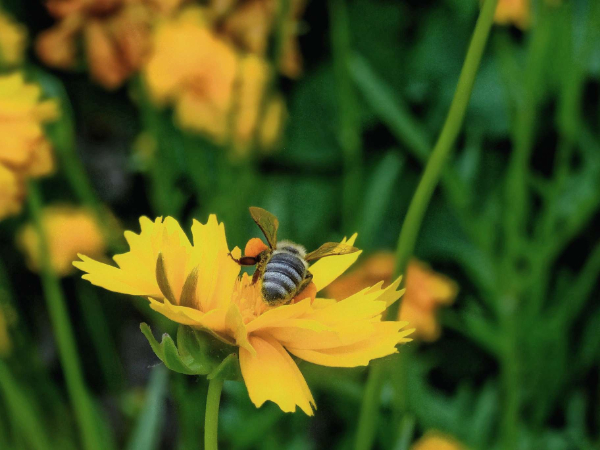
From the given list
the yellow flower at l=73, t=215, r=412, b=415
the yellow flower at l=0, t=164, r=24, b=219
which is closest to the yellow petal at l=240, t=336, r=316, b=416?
the yellow flower at l=73, t=215, r=412, b=415

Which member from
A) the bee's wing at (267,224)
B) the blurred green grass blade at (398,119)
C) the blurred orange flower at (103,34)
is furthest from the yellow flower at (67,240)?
the bee's wing at (267,224)

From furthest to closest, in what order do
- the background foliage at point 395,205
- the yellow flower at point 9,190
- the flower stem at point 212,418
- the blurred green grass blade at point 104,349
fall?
the blurred green grass blade at point 104,349 → the background foliage at point 395,205 → the yellow flower at point 9,190 → the flower stem at point 212,418

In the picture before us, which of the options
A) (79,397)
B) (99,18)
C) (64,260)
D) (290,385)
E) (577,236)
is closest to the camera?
(290,385)

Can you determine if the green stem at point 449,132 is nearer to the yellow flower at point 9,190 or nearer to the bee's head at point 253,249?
the bee's head at point 253,249

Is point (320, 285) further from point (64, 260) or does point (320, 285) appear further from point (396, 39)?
point (396, 39)

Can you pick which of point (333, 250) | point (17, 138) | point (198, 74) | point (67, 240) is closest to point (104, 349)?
point (67, 240)

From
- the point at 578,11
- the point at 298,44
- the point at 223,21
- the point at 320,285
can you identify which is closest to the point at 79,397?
the point at 320,285

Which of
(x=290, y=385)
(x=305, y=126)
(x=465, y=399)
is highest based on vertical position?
(x=305, y=126)
